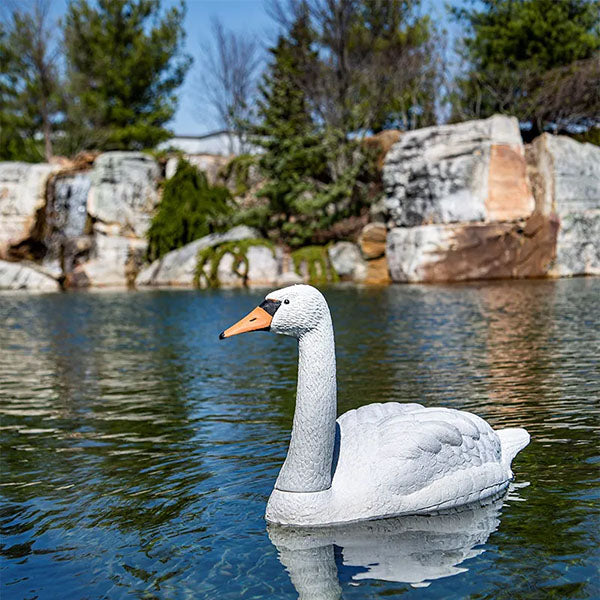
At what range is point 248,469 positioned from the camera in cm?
529

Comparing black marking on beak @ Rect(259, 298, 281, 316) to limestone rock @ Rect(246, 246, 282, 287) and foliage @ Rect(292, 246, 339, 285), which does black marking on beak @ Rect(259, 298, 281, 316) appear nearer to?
foliage @ Rect(292, 246, 339, 285)

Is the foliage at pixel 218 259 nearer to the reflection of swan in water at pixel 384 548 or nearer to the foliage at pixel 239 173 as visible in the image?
the foliage at pixel 239 173

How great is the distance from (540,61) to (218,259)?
638 inches

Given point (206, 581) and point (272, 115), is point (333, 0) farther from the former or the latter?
point (206, 581)

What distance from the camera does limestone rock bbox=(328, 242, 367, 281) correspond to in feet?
92.7

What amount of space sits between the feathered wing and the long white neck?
209 mm

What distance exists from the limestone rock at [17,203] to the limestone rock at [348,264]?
1437 centimetres

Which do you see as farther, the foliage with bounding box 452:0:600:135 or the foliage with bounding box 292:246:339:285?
the foliage with bounding box 452:0:600:135

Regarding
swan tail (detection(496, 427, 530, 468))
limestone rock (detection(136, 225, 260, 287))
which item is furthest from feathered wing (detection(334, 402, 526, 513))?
limestone rock (detection(136, 225, 260, 287))

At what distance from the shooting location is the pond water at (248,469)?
11.6 ft

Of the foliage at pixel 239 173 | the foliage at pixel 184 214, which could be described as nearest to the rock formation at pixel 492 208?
the foliage at pixel 184 214

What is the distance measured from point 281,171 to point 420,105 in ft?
32.6

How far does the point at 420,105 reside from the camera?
36.8 m

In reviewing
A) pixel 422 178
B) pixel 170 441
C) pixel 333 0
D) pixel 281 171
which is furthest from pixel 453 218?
pixel 170 441
